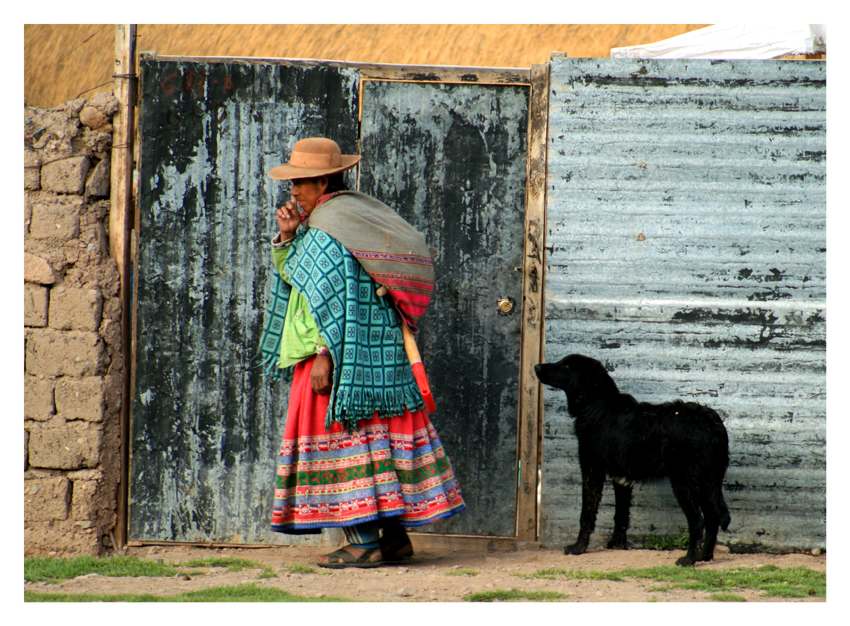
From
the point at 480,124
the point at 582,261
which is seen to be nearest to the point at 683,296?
the point at 582,261

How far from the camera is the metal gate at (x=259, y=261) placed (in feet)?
14.0

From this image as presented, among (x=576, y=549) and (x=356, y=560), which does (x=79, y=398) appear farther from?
(x=576, y=549)

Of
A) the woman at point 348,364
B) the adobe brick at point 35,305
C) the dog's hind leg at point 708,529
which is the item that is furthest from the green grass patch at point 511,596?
the adobe brick at point 35,305

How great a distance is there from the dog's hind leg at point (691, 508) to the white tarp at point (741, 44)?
2.36 meters

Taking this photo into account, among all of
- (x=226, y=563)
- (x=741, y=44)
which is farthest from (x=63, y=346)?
(x=741, y=44)

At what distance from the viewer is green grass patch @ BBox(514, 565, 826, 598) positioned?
11.3 feet

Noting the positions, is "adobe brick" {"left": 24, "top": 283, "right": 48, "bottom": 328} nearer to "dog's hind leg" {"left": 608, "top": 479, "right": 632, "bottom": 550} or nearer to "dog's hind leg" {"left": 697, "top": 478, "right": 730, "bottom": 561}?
"dog's hind leg" {"left": 608, "top": 479, "right": 632, "bottom": 550}

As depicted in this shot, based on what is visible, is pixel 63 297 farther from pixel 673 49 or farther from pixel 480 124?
pixel 673 49

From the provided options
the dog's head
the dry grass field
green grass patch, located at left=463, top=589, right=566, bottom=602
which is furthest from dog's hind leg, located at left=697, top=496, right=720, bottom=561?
the dry grass field

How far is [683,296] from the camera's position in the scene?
4.27 meters

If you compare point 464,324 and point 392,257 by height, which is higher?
point 392,257

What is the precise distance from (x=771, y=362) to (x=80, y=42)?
5881mm

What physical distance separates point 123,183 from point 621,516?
3324 mm

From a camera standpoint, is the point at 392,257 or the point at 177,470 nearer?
the point at 392,257
